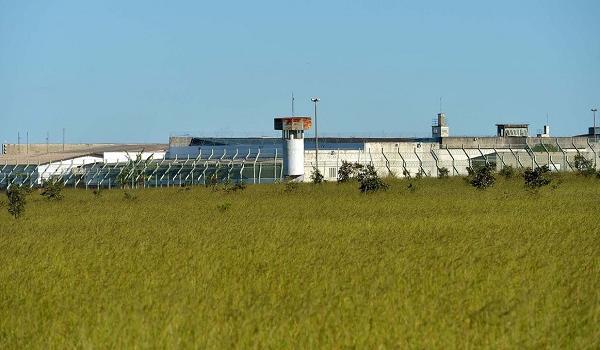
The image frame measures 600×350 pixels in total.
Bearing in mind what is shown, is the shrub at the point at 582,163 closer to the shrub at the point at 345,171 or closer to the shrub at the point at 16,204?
the shrub at the point at 345,171

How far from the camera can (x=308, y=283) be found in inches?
719

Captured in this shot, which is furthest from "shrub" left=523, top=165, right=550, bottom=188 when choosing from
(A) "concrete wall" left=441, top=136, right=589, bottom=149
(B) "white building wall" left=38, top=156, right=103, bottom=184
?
(A) "concrete wall" left=441, top=136, right=589, bottom=149

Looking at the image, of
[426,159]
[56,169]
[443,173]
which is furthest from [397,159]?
[56,169]

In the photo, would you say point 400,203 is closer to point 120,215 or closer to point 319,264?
point 120,215

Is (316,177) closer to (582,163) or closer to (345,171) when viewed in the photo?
(345,171)

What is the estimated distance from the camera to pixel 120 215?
142 feet

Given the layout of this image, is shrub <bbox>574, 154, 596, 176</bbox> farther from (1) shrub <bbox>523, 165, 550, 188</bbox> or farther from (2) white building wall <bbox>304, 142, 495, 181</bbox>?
(1) shrub <bbox>523, 165, 550, 188</bbox>

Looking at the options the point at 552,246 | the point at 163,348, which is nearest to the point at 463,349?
Result: the point at 163,348

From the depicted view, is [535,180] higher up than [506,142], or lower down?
lower down

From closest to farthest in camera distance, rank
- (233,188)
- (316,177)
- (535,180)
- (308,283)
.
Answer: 1. (308,283)
2. (535,180)
3. (233,188)
4. (316,177)

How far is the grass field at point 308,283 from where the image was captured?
47.0 ft

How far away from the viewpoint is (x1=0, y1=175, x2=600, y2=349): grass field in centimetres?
1433

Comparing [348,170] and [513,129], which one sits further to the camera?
[513,129]

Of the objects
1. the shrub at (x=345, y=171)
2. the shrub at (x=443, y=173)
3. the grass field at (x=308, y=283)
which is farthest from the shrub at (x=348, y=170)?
the grass field at (x=308, y=283)
